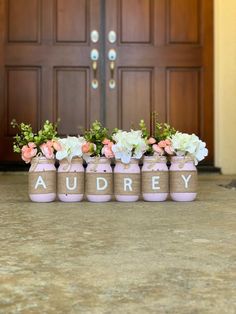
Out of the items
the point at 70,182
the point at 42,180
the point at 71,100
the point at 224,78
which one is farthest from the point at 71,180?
the point at 224,78

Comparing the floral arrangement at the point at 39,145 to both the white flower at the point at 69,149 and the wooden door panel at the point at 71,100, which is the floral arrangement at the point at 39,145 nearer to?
the white flower at the point at 69,149

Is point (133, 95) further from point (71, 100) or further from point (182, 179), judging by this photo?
point (182, 179)

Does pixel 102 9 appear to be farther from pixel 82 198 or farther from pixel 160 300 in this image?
pixel 160 300

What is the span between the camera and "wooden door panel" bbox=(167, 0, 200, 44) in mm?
4352

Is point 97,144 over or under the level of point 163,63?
under

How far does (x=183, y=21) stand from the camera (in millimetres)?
4359

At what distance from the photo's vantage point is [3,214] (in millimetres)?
1978

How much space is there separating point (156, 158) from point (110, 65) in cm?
217

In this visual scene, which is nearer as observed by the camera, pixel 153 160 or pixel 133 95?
pixel 153 160

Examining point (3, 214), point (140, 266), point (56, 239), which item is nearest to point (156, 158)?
point (3, 214)

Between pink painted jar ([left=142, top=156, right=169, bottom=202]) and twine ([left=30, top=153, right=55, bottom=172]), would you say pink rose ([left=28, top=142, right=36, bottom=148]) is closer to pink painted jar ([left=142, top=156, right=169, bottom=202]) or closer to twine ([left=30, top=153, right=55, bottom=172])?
twine ([left=30, top=153, right=55, bottom=172])

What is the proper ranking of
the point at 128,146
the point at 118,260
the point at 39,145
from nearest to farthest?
the point at 118,260
the point at 128,146
the point at 39,145

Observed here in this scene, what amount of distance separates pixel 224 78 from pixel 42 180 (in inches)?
97.4

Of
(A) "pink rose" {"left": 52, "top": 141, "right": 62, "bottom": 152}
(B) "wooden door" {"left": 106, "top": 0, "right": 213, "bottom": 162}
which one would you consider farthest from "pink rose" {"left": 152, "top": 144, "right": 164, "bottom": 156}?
(B) "wooden door" {"left": 106, "top": 0, "right": 213, "bottom": 162}
